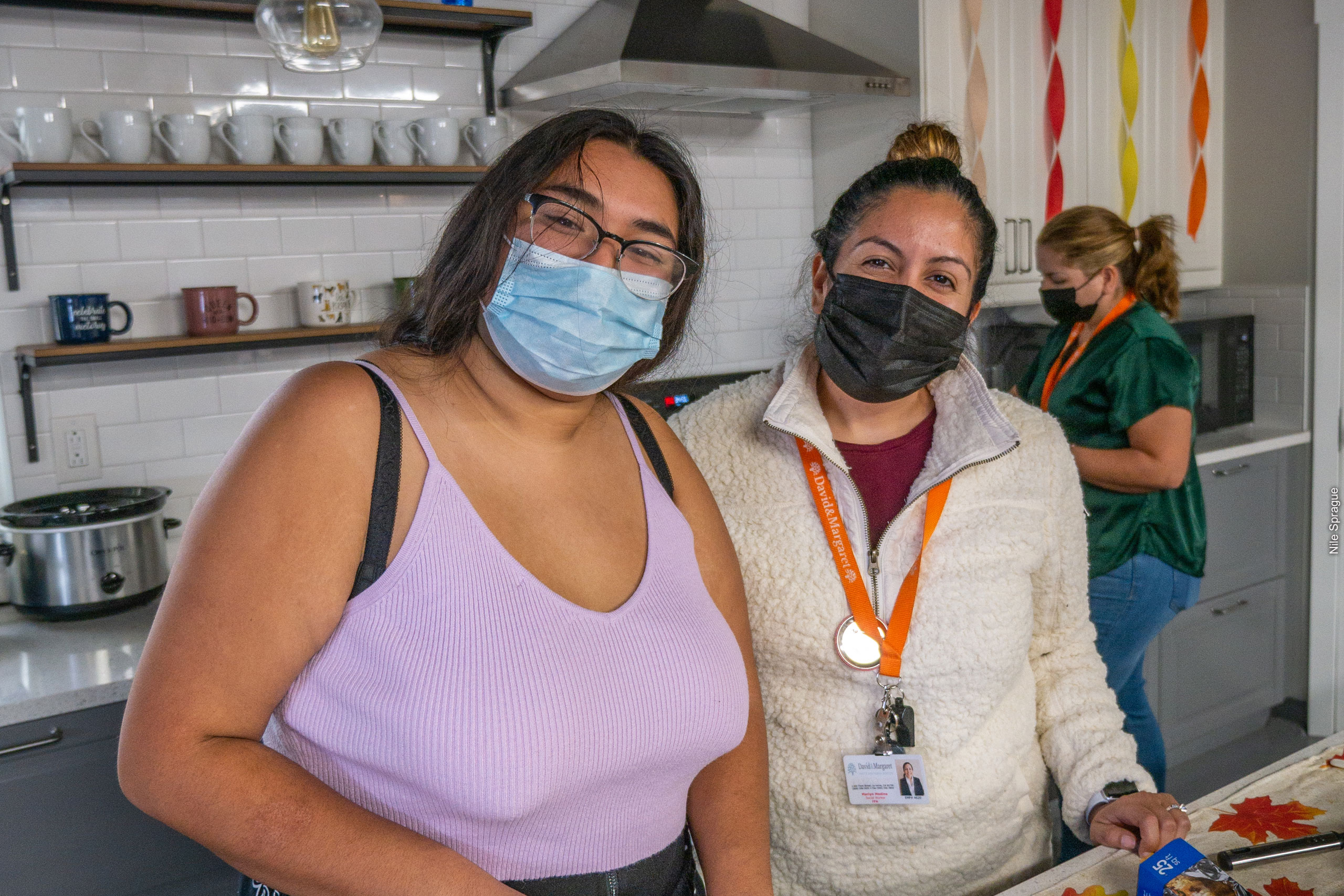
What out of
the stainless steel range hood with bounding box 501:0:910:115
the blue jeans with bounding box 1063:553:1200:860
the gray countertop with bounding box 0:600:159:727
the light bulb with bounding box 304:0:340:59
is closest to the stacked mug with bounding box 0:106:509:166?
the stainless steel range hood with bounding box 501:0:910:115

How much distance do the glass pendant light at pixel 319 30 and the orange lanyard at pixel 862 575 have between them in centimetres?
117

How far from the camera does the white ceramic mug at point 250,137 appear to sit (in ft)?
7.61

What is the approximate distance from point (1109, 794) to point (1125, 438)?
132cm

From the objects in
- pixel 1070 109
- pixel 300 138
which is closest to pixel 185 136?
pixel 300 138

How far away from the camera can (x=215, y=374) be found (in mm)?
2502

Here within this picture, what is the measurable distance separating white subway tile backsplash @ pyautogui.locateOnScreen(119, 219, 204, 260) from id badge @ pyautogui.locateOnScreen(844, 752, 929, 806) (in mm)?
1943

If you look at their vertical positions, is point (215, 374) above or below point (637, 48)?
below

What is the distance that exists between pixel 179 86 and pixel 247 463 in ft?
6.16

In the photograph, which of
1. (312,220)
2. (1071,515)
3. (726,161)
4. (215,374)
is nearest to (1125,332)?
(1071,515)

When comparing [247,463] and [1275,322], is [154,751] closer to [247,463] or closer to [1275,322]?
[247,463]

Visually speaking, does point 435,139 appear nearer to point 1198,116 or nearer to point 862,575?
point 862,575

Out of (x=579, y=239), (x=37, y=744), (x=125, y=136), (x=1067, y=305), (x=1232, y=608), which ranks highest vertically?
(x=125, y=136)

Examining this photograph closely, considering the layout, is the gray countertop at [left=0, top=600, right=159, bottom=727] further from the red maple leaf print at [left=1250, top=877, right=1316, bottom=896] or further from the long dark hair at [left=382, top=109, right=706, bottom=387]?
the red maple leaf print at [left=1250, top=877, right=1316, bottom=896]

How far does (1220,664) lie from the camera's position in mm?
3410
